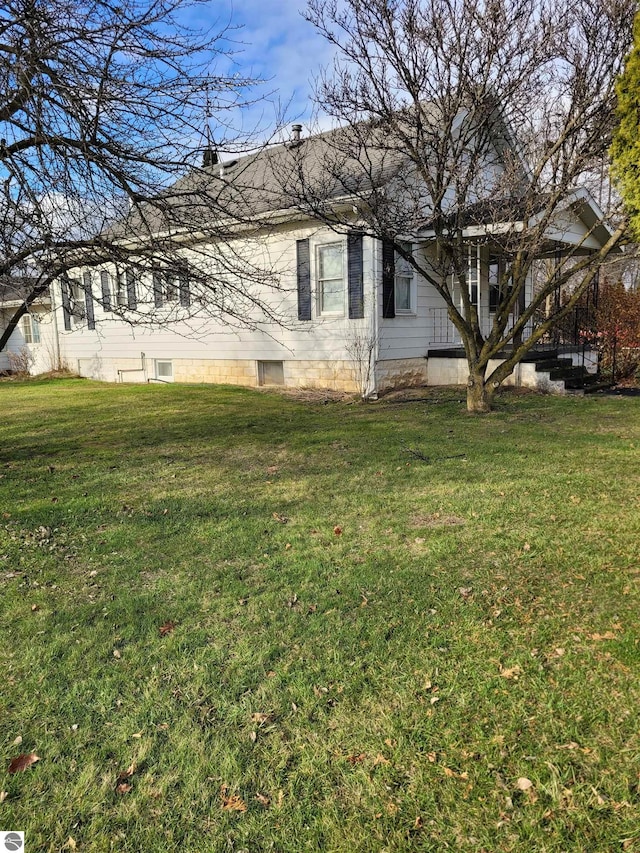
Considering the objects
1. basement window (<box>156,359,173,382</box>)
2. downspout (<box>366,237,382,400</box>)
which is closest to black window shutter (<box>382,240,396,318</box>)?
downspout (<box>366,237,382,400</box>)

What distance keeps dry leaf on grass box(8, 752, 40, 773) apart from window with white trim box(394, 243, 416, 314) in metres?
10.3

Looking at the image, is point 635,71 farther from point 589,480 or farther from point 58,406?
point 58,406

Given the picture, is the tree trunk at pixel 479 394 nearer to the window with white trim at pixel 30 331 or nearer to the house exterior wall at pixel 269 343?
the house exterior wall at pixel 269 343

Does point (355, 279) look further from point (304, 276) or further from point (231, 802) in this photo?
point (231, 802)

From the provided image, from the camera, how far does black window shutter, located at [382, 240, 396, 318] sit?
422 inches

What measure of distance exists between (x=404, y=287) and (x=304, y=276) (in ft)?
7.00

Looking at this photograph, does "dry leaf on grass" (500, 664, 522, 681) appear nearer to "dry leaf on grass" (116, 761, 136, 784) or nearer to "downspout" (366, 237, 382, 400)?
"dry leaf on grass" (116, 761, 136, 784)

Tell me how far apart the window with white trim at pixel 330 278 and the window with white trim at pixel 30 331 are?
13.5 meters

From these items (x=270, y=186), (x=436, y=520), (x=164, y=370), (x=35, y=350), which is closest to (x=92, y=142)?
(x=436, y=520)

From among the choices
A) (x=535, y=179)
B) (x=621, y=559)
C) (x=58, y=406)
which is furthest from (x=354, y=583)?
(x=58, y=406)

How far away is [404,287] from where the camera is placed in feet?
38.3

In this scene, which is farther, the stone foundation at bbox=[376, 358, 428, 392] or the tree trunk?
the stone foundation at bbox=[376, 358, 428, 392]

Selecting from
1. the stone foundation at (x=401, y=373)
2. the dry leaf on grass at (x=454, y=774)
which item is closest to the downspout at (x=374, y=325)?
the stone foundation at (x=401, y=373)

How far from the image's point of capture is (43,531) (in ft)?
14.9
